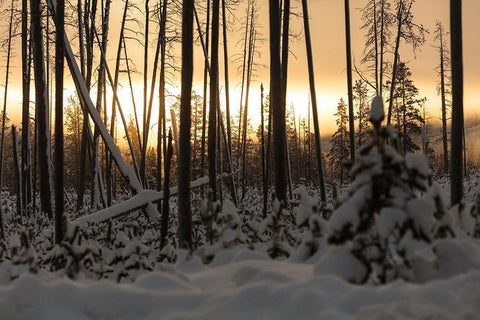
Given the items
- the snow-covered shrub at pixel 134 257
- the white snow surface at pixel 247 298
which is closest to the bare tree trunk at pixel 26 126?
the snow-covered shrub at pixel 134 257

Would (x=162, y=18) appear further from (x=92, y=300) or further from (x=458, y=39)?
(x=92, y=300)

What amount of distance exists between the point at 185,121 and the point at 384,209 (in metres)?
4.01

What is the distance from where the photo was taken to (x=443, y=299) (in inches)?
89.1

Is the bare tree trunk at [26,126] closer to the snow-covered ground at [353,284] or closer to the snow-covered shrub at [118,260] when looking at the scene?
the snow-covered shrub at [118,260]

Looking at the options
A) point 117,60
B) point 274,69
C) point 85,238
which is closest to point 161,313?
point 85,238

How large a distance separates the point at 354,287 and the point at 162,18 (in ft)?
41.0

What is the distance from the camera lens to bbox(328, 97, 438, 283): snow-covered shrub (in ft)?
8.23

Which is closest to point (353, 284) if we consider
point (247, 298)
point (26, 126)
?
point (247, 298)

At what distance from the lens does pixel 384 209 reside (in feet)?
8.33

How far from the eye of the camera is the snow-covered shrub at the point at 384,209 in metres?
2.51

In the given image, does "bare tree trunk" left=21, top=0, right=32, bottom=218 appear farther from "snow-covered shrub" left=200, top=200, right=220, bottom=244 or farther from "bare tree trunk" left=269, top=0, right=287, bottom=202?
"snow-covered shrub" left=200, top=200, right=220, bottom=244

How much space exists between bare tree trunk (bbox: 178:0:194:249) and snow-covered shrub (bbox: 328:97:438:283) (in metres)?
3.55

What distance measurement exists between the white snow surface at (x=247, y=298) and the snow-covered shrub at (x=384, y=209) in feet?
0.79

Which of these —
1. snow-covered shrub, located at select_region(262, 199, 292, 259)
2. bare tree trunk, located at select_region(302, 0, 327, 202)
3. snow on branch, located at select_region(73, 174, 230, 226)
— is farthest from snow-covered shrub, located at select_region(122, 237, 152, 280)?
bare tree trunk, located at select_region(302, 0, 327, 202)
